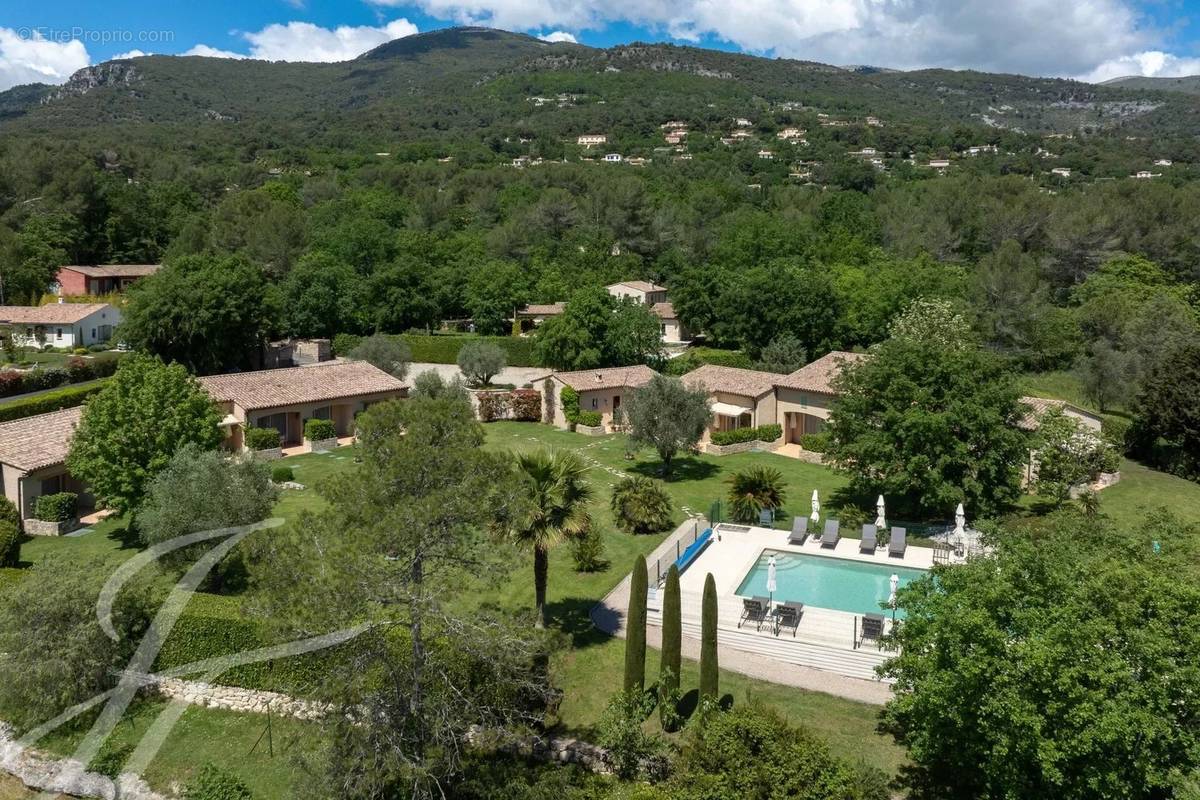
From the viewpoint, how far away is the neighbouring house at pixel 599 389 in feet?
136

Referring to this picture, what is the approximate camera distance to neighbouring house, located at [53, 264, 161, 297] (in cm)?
6756

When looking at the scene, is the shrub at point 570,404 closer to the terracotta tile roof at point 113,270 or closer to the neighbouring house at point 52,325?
the neighbouring house at point 52,325

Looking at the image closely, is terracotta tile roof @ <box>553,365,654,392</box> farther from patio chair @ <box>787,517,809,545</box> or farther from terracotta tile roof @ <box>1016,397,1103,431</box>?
terracotta tile roof @ <box>1016,397,1103,431</box>

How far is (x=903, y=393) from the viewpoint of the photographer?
88.1ft

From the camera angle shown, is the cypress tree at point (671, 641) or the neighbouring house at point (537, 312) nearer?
the cypress tree at point (671, 641)

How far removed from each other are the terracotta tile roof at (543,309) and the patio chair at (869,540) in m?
40.7

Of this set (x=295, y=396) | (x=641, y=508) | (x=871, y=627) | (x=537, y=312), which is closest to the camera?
(x=871, y=627)

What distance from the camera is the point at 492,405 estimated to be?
42.7 m

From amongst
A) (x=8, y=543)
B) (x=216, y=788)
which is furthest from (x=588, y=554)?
(x=8, y=543)

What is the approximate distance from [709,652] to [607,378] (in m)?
26.6

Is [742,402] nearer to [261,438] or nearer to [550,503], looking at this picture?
[261,438]

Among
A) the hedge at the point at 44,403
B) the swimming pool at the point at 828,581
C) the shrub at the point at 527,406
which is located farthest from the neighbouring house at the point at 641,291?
the swimming pool at the point at 828,581

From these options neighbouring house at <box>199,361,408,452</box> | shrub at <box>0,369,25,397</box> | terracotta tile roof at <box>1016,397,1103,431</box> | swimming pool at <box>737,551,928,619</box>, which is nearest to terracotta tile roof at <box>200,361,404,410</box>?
neighbouring house at <box>199,361,408,452</box>

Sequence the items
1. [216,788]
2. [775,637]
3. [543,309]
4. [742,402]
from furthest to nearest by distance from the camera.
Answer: [543,309] < [742,402] < [775,637] < [216,788]
